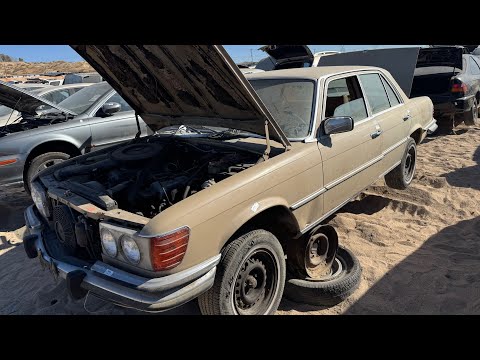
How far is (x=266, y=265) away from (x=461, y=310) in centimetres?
150

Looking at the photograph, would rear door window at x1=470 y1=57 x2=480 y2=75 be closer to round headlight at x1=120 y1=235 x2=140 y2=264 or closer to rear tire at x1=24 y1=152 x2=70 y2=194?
rear tire at x1=24 y1=152 x2=70 y2=194

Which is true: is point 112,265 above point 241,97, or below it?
below

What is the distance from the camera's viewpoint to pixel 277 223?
2922mm

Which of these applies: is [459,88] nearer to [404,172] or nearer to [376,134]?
[404,172]

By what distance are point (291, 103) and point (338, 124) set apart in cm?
54

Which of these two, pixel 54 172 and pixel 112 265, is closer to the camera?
pixel 112 265

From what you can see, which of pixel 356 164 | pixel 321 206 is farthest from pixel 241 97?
pixel 356 164

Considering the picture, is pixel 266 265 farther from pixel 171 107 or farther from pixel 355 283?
pixel 171 107

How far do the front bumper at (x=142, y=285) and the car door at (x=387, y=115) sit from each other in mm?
2670

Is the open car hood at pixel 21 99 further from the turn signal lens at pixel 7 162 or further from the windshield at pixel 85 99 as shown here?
the turn signal lens at pixel 7 162

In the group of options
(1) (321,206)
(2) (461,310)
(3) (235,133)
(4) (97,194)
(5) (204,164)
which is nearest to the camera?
(4) (97,194)

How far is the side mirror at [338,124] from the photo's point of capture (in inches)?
122

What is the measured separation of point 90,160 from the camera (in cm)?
359

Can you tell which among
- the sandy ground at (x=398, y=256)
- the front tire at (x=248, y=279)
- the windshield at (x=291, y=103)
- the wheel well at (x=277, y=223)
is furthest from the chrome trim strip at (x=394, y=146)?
the front tire at (x=248, y=279)
